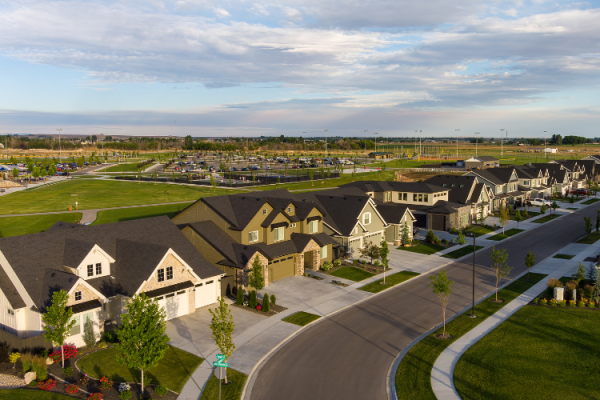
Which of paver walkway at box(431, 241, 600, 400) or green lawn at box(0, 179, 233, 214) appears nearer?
paver walkway at box(431, 241, 600, 400)

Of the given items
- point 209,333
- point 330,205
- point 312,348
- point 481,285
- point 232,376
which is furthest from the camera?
point 330,205

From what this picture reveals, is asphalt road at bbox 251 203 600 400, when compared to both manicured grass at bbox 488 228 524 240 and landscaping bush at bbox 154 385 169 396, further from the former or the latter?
manicured grass at bbox 488 228 524 240

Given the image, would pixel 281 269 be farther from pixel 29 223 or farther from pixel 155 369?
pixel 29 223

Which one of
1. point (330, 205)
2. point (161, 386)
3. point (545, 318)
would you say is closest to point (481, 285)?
point (545, 318)

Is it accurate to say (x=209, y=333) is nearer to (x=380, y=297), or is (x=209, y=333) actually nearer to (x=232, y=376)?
(x=232, y=376)

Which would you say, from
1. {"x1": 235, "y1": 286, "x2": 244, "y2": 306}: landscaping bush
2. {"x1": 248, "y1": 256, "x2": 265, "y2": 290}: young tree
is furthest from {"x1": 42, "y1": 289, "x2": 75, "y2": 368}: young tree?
{"x1": 248, "y1": 256, "x2": 265, "y2": 290}: young tree

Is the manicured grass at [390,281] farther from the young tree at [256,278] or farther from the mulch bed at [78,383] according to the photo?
the mulch bed at [78,383]

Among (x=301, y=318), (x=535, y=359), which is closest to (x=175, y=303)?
(x=301, y=318)
